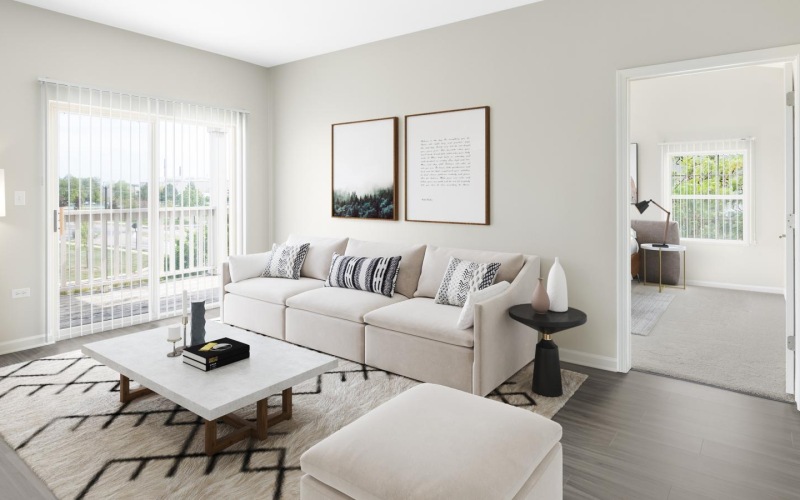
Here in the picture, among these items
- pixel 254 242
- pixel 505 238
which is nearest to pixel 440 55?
pixel 505 238

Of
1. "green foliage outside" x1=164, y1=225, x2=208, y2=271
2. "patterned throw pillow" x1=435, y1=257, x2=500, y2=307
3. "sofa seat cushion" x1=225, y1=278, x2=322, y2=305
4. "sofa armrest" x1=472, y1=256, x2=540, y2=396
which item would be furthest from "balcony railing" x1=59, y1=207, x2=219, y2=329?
"sofa armrest" x1=472, y1=256, x2=540, y2=396

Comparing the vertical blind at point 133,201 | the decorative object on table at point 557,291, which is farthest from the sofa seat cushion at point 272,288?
the decorative object on table at point 557,291

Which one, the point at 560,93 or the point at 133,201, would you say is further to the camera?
the point at 133,201

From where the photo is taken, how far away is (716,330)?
456cm

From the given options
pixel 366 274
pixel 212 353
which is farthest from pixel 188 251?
pixel 212 353

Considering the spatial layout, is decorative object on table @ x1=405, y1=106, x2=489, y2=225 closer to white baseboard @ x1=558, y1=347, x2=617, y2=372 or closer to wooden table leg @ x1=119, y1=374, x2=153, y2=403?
white baseboard @ x1=558, y1=347, x2=617, y2=372

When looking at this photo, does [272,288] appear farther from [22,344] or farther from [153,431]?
[22,344]

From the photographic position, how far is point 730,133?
649 cm

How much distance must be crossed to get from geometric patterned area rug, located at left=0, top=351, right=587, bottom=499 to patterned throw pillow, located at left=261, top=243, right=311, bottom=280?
1430 mm

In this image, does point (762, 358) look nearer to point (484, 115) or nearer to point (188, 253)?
point (484, 115)

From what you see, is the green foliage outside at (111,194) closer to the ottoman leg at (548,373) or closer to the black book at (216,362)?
the black book at (216,362)

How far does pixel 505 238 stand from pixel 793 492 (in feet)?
7.89

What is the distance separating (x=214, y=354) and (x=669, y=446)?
94.3 inches

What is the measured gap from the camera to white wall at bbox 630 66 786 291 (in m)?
6.22
